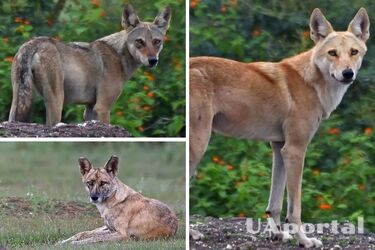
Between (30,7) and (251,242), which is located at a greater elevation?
(30,7)

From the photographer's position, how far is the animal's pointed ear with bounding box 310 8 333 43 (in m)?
9.42

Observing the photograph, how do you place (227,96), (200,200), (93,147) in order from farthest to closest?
(200,200) → (93,147) → (227,96)

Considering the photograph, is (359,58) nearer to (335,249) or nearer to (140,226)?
(335,249)

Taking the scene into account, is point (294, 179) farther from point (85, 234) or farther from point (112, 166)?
point (85, 234)

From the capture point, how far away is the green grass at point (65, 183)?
9.02 metres

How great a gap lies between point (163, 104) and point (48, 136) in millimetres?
2904

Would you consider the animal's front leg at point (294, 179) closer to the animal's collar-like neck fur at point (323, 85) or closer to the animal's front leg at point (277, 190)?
the animal's front leg at point (277, 190)

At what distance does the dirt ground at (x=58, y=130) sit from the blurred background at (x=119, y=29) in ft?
6.03

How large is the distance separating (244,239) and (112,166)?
118 cm

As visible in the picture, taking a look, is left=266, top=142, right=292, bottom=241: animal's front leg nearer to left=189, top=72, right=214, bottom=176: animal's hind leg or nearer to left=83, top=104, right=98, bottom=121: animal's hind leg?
left=189, top=72, right=214, bottom=176: animal's hind leg

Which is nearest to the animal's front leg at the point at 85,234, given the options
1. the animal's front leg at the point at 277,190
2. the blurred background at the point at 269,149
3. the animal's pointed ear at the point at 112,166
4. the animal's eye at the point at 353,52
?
the animal's pointed ear at the point at 112,166

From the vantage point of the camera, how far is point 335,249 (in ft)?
30.3

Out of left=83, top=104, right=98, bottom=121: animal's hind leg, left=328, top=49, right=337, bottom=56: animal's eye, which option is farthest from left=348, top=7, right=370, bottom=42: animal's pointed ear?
left=83, top=104, right=98, bottom=121: animal's hind leg

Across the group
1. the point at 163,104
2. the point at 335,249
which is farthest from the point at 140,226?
the point at 163,104
